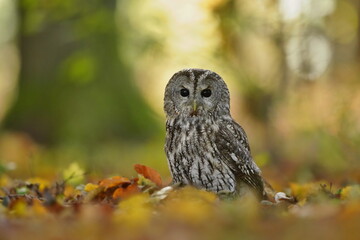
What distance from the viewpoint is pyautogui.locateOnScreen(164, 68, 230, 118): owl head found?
4703mm

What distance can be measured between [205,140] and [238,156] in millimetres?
249

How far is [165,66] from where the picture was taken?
1147 centimetres

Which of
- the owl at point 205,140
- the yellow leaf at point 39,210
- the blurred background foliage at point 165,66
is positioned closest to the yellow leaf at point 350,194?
the owl at point 205,140

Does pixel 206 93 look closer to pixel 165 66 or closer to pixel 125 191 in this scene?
pixel 125 191

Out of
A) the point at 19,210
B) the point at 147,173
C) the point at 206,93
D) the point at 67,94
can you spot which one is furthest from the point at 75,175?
the point at 67,94

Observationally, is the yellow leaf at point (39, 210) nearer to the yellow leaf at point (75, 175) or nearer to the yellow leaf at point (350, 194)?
the yellow leaf at point (75, 175)

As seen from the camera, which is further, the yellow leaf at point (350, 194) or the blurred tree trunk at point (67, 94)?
the blurred tree trunk at point (67, 94)

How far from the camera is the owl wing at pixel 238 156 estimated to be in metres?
4.49

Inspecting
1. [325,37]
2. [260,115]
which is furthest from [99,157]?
[325,37]

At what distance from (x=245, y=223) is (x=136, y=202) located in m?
0.85

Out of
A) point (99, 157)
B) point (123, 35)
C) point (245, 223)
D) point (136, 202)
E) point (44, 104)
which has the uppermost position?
point (44, 104)

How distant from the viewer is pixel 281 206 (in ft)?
12.6

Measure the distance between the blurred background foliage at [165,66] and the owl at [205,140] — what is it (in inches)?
15.0

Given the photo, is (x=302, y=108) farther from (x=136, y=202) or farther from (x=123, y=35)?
(x=136, y=202)
